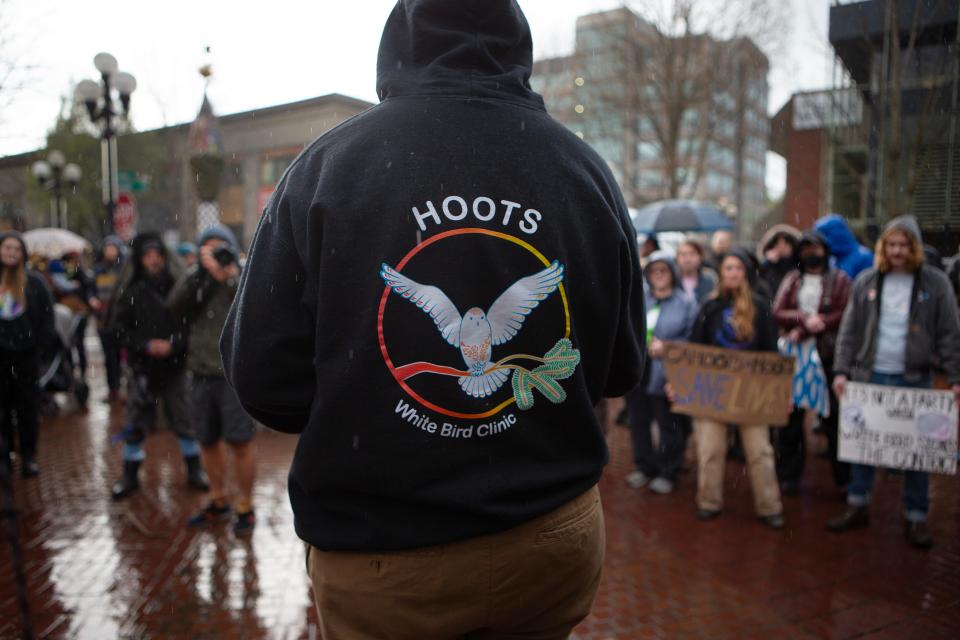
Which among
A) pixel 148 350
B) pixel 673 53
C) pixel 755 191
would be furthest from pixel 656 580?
pixel 755 191

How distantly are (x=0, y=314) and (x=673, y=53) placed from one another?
18.3 metres

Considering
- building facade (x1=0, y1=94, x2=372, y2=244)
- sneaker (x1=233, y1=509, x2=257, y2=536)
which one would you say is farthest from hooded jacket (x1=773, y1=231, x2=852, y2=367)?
building facade (x1=0, y1=94, x2=372, y2=244)

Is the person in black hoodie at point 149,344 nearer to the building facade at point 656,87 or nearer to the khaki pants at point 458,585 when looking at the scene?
the khaki pants at point 458,585

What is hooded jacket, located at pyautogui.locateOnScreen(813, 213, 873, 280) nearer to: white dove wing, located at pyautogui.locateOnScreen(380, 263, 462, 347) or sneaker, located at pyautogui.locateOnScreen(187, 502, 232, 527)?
sneaker, located at pyautogui.locateOnScreen(187, 502, 232, 527)

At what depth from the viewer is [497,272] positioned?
1533 mm

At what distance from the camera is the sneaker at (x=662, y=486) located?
240 inches

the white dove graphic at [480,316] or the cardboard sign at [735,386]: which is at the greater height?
the white dove graphic at [480,316]

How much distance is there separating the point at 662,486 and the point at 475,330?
16.6 ft

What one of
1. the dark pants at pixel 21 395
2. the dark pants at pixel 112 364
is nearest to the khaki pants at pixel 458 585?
the dark pants at pixel 21 395

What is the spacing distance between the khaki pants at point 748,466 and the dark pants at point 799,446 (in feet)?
2.15

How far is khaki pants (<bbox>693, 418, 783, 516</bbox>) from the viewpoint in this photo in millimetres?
5355

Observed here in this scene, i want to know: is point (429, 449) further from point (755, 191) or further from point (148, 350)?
point (755, 191)

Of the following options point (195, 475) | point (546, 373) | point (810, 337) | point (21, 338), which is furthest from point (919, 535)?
point (21, 338)

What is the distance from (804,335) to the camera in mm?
5973
